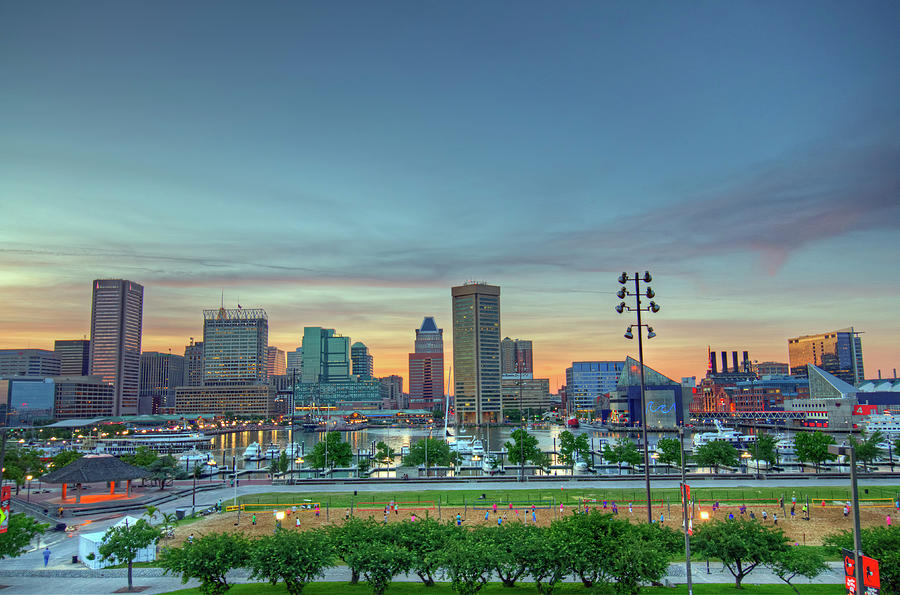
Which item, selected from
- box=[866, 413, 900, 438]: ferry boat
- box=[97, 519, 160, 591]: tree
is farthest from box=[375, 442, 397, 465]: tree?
box=[866, 413, 900, 438]: ferry boat

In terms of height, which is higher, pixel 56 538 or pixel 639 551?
pixel 639 551

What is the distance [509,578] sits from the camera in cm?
3244

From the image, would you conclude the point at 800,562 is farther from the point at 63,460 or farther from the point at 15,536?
the point at 63,460

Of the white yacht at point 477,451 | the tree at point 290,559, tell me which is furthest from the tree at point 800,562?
the white yacht at point 477,451

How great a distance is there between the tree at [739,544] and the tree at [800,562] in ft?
1.22

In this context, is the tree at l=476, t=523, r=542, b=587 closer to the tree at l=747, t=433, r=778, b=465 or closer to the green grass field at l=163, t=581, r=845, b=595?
the green grass field at l=163, t=581, r=845, b=595

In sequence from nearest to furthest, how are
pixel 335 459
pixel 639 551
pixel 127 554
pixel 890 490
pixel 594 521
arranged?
pixel 639 551 → pixel 594 521 → pixel 127 554 → pixel 890 490 → pixel 335 459

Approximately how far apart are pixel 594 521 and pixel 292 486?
56463 millimetres

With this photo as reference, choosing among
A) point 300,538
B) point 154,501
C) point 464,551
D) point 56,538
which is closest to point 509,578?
point 464,551

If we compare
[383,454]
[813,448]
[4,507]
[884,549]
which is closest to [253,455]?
[383,454]

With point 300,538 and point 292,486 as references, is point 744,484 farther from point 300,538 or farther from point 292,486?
point 300,538

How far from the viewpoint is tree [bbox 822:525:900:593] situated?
26.8m

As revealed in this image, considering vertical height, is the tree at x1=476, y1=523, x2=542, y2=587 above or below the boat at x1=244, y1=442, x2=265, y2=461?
above

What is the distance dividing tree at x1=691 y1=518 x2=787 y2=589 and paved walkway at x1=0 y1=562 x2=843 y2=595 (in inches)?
124
